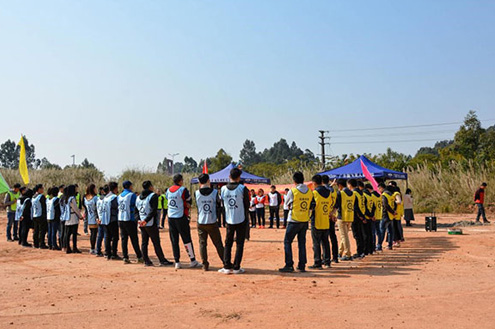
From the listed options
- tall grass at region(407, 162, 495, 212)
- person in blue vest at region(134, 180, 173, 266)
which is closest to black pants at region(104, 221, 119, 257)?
person in blue vest at region(134, 180, 173, 266)

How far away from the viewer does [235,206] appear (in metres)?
9.81

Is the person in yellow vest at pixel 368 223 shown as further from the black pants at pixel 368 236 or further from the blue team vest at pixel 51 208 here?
the blue team vest at pixel 51 208

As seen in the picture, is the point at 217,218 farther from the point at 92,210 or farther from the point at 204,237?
the point at 92,210

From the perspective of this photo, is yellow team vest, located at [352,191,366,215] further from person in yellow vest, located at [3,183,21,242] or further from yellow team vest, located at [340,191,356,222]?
person in yellow vest, located at [3,183,21,242]

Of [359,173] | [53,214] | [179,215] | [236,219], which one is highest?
[359,173]

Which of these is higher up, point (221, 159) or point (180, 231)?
point (221, 159)

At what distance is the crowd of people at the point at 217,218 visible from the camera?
995cm

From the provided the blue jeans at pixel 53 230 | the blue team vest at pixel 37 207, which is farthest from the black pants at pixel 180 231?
the blue team vest at pixel 37 207

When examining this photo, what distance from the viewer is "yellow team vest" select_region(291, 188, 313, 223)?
32.6ft

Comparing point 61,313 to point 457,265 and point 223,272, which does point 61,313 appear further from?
point 457,265

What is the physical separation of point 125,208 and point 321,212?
4484 millimetres

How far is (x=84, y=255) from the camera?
43.9 feet

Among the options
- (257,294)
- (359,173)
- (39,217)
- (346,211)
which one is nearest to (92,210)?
(39,217)

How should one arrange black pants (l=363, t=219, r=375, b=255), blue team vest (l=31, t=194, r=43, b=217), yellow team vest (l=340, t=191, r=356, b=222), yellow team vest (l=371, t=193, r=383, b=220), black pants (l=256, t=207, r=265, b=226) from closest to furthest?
yellow team vest (l=340, t=191, r=356, b=222) < black pants (l=363, t=219, r=375, b=255) < yellow team vest (l=371, t=193, r=383, b=220) < blue team vest (l=31, t=194, r=43, b=217) < black pants (l=256, t=207, r=265, b=226)
